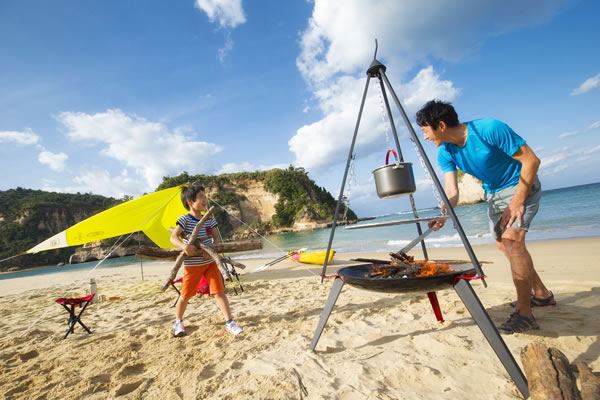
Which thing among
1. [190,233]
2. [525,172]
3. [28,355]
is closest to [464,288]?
→ [525,172]

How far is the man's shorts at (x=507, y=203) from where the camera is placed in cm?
286

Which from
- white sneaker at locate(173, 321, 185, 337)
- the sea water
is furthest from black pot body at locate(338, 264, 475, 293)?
white sneaker at locate(173, 321, 185, 337)

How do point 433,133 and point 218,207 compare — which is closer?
point 433,133

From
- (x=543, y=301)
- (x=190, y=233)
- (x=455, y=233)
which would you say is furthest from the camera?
(x=455, y=233)

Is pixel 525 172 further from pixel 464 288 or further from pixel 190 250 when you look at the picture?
pixel 190 250

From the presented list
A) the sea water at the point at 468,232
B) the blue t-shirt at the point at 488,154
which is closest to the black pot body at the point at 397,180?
the sea water at the point at 468,232

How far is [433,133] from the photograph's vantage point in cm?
287

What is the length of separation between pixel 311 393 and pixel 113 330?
11.6 feet

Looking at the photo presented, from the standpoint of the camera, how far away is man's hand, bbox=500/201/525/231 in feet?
8.61

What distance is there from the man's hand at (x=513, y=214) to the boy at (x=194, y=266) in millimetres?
3030

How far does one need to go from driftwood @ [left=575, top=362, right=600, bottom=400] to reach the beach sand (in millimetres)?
432

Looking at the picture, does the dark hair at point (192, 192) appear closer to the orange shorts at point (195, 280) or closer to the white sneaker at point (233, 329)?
the orange shorts at point (195, 280)

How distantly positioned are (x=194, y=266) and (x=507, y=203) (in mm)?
3576

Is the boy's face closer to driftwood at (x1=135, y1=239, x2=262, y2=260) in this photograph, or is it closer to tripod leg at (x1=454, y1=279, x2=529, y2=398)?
driftwood at (x1=135, y1=239, x2=262, y2=260)
